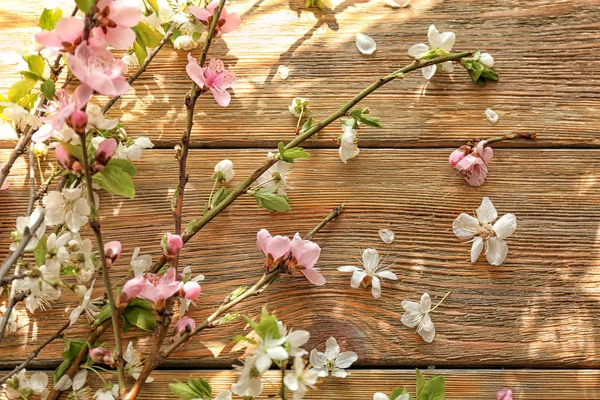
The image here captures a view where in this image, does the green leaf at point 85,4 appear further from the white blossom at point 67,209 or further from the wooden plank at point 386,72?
the wooden plank at point 386,72

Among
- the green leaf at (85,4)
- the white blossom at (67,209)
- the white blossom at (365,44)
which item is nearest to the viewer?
the green leaf at (85,4)

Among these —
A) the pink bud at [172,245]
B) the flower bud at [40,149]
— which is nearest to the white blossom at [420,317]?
the pink bud at [172,245]

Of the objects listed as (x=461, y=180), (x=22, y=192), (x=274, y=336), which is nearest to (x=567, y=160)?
(x=461, y=180)

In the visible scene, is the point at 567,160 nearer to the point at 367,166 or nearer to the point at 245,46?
the point at 367,166

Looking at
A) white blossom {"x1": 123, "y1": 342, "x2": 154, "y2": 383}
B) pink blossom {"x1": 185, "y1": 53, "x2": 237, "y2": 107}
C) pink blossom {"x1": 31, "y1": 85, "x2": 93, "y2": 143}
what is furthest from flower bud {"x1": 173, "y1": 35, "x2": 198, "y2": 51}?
Result: white blossom {"x1": 123, "y1": 342, "x2": 154, "y2": 383}

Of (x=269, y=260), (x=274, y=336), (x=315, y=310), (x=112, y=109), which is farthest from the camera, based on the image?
(x=112, y=109)

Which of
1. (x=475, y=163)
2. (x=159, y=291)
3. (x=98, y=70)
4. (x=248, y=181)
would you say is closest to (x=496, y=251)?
(x=475, y=163)

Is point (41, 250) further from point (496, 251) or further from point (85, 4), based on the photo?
point (496, 251)

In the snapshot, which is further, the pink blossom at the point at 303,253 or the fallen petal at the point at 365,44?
the fallen petal at the point at 365,44
